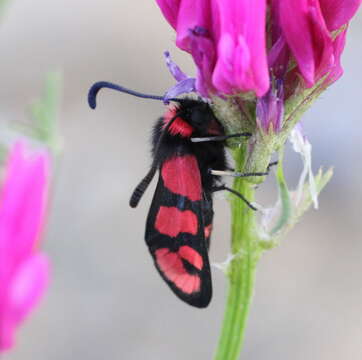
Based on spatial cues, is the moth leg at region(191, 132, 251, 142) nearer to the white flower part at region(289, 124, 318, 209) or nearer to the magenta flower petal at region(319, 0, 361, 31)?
the white flower part at region(289, 124, 318, 209)

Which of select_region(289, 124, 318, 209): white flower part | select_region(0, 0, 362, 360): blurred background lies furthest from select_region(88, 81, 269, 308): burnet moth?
select_region(0, 0, 362, 360): blurred background

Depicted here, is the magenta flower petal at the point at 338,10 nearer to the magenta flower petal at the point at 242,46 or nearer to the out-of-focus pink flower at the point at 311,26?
the out-of-focus pink flower at the point at 311,26

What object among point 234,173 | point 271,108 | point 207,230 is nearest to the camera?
point 271,108

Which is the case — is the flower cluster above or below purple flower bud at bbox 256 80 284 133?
above

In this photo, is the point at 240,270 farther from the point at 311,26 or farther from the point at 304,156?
the point at 311,26

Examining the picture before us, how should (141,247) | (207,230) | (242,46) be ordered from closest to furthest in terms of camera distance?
(242,46) < (207,230) < (141,247)

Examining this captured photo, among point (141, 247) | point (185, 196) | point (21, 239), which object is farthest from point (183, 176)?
point (141, 247)
